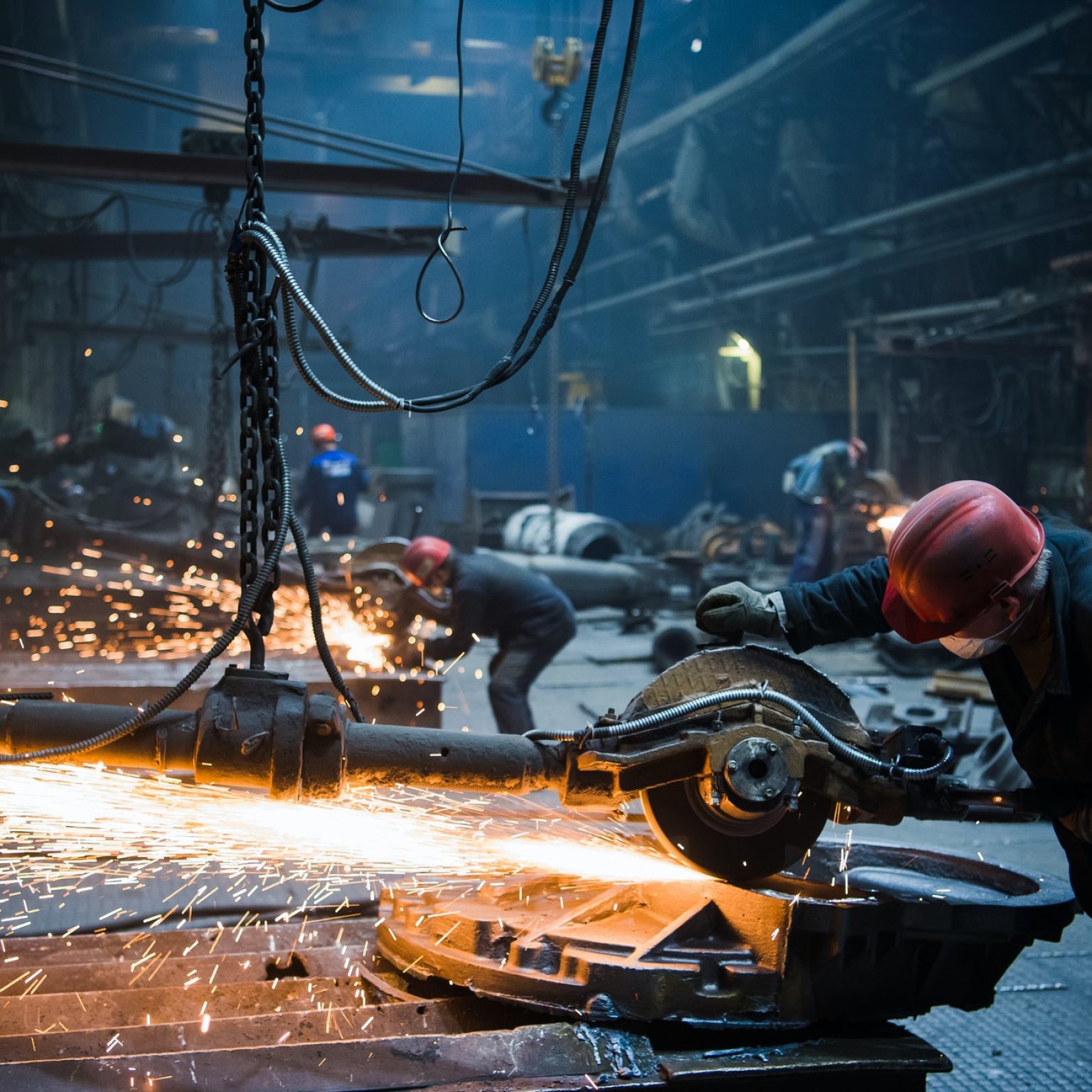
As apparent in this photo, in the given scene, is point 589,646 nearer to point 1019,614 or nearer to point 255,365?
point 1019,614

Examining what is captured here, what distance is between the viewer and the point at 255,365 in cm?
210

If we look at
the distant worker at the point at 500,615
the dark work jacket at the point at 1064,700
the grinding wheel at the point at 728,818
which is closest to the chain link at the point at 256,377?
the grinding wheel at the point at 728,818

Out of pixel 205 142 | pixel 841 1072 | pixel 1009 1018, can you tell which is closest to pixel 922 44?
pixel 205 142

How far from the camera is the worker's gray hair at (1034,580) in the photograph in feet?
7.18

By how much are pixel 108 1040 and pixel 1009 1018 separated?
2439mm

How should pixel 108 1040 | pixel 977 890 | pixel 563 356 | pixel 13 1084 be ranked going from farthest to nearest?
pixel 563 356 → pixel 977 890 → pixel 108 1040 → pixel 13 1084

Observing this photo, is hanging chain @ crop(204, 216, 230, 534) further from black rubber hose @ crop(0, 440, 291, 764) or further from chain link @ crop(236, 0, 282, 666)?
black rubber hose @ crop(0, 440, 291, 764)

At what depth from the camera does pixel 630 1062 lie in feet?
6.47

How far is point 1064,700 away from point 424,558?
12.4ft

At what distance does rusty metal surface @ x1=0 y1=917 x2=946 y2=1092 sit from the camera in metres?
1.88

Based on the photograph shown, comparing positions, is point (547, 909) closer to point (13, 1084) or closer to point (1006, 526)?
point (13, 1084)

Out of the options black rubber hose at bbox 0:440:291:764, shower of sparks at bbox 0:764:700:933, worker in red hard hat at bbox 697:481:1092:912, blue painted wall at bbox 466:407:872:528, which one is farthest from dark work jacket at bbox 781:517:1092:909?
blue painted wall at bbox 466:407:872:528

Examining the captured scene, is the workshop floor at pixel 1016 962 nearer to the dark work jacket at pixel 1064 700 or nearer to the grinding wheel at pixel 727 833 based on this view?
the dark work jacket at pixel 1064 700

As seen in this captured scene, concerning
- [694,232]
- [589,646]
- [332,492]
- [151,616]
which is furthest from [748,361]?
[151,616]
